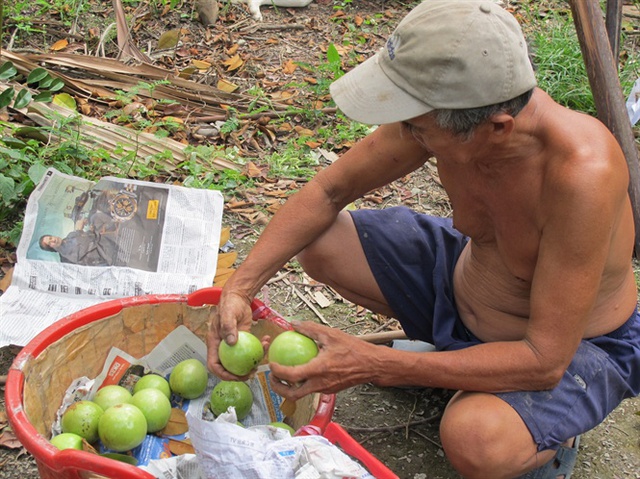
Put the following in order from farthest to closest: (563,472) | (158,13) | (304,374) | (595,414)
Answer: (158,13)
(563,472)
(595,414)
(304,374)

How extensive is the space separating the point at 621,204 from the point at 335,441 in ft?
3.62

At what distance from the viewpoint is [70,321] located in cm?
258

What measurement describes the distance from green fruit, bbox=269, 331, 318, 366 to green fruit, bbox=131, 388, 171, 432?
20.9 inches

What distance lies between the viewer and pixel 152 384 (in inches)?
110

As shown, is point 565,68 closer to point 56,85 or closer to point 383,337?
point 383,337

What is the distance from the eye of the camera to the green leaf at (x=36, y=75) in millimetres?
4336

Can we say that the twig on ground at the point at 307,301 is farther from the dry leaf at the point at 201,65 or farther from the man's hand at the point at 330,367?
the dry leaf at the point at 201,65

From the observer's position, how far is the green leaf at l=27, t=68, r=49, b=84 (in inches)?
171

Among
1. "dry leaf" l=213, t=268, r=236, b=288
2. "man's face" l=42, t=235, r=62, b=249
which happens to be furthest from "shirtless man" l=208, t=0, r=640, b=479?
"man's face" l=42, t=235, r=62, b=249

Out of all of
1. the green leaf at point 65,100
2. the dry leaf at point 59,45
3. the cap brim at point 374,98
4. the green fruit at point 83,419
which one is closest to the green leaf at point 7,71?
the green leaf at point 65,100

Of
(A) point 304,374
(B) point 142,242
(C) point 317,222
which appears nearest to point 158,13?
(B) point 142,242

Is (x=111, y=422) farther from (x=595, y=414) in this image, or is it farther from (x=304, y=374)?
(x=595, y=414)

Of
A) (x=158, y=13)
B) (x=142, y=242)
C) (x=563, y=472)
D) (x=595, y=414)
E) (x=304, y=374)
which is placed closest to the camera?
(x=304, y=374)

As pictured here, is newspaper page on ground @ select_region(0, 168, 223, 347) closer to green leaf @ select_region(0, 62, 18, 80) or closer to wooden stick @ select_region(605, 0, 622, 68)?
green leaf @ select_region(0, 62, 18, 80)
